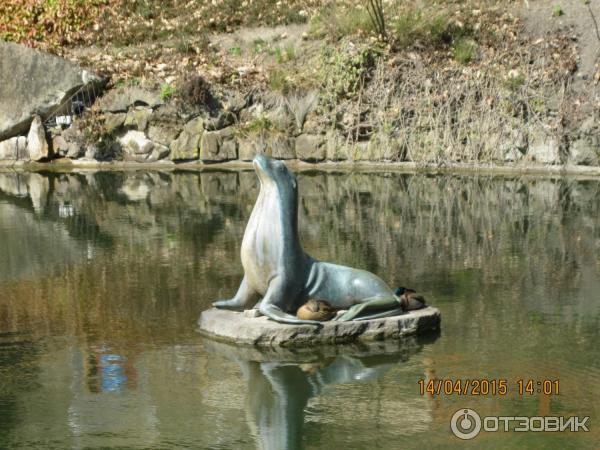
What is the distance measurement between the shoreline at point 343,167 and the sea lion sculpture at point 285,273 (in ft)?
40.0

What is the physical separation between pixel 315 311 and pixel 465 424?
2.11 metres

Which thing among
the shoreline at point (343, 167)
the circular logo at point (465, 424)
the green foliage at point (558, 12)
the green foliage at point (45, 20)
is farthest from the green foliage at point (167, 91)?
the circular logo at point (465, 424)

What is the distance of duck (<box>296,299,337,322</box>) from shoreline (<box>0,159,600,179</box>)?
12.6m

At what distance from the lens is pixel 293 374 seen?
8.33 meters

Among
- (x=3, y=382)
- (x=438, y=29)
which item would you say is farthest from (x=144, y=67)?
(x=3, y=382)

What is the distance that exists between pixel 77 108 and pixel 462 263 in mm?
13835

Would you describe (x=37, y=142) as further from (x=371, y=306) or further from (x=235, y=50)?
(x=371, y=306)

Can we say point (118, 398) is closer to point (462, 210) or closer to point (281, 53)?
point (462, 210)

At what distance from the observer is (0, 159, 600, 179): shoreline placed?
21.1 meters

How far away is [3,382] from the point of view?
8.20m

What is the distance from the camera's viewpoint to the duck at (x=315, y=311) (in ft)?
Answer: 29.5

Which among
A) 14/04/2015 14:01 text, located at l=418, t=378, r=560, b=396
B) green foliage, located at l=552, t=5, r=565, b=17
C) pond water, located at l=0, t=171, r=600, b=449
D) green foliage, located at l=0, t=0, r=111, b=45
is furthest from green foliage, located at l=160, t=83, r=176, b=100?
14/04/2015 14:01 text, located at l=418, t=378, r=560, b=396

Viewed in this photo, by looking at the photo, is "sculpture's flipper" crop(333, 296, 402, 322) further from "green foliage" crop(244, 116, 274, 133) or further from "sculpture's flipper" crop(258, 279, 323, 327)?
"green foliage" crop(244, 116, 274, 133)

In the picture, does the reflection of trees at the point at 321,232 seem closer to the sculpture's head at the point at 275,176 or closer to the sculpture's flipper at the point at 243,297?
the sculpture's flipper at the point at 243,297
